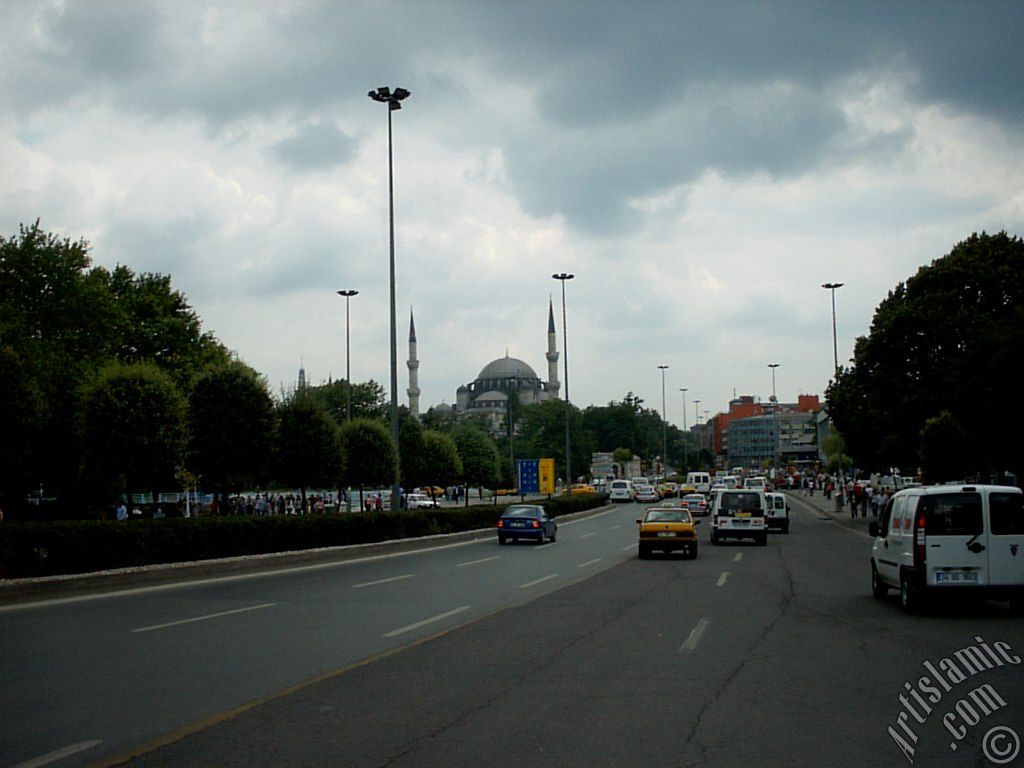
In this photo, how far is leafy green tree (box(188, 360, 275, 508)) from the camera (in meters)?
33.8

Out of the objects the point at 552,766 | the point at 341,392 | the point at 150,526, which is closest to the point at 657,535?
the point at 150,526

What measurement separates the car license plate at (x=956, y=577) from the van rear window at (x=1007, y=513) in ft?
2.28

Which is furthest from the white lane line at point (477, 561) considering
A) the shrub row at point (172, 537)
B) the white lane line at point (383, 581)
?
the shrub row at point (172, 537)

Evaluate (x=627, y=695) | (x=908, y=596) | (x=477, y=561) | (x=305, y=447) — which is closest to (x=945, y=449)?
(x=477, y=561)

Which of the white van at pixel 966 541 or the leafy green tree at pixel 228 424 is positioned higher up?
the leafy green tree at pixel 228 424

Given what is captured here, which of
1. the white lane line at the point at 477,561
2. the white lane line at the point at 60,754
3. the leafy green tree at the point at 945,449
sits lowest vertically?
the white lane line at the point at 477,561

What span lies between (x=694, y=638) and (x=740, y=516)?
23383 mm

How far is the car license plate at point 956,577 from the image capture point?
14078 millimetres

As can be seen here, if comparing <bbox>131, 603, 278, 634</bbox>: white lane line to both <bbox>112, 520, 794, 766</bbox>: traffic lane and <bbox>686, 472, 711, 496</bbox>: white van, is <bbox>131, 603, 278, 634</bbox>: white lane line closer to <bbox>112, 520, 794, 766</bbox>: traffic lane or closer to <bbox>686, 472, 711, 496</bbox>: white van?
<bbox>112, 520, 794, 766</bbox>: traffic lane

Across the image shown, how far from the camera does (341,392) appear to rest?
96.4 metres

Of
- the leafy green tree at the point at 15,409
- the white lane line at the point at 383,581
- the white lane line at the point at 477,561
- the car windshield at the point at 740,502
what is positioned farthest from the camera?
the car windshield at the point at 740,502

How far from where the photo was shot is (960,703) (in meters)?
8.48

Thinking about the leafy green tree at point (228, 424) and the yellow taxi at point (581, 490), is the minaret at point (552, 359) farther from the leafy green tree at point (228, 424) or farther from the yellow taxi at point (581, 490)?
the leafy green tree at point (228, 424)

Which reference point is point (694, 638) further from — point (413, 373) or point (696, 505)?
point (413, 373)
